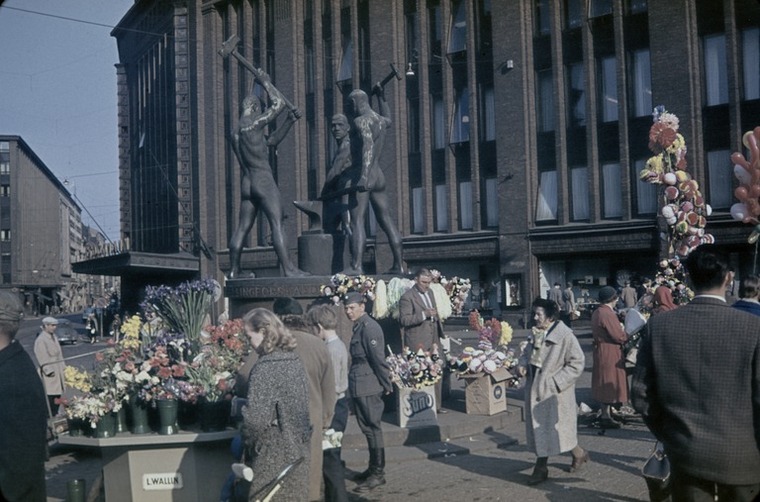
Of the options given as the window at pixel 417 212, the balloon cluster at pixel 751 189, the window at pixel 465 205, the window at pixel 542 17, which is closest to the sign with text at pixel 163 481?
the balloon cluster at pixel 751 189

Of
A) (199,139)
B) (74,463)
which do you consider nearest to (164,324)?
(74,463)

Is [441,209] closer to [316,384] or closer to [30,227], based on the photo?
[316,384]

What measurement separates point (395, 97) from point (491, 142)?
4.84 m

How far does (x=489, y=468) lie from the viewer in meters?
9.21

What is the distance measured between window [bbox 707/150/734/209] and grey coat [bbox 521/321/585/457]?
2255cm

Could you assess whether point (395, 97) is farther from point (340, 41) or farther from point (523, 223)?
point (523, 223)

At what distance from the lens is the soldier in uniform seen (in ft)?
27.7

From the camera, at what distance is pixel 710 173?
29281 millimetres

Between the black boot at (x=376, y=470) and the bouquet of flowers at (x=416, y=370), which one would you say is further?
the bouquet of flowers at (x=416, y=370)

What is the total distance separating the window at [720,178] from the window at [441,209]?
10809 mm

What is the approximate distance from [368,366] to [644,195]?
24.5 meters

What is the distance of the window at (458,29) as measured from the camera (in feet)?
116

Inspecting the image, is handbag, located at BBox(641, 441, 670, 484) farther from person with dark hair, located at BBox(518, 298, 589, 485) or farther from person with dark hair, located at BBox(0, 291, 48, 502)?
person with dark hair, located at BBox(0, 291, 48, 502)

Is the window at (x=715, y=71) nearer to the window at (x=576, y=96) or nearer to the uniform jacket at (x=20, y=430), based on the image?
the window at (x=576, y=96)
